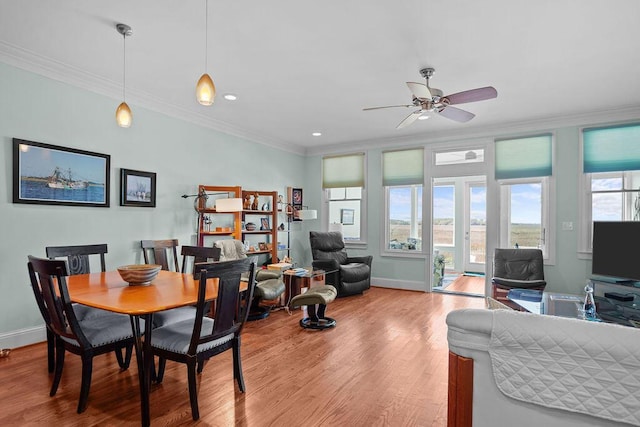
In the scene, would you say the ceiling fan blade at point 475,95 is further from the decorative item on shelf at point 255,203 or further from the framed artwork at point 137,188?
the framed artwork at point 137,188

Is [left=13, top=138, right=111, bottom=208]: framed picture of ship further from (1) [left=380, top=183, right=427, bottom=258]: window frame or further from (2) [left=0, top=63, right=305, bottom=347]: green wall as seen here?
(1) [left=380, top=183, right=427, bottom=258]: window frame

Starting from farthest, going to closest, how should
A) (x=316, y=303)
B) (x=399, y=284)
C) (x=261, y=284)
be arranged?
(x=399, y=284), (x=261, y=284), (x=316, y=303)

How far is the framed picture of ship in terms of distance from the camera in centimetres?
325

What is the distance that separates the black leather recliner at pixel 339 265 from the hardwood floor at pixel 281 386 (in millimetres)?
1695

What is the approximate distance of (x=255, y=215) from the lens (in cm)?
605

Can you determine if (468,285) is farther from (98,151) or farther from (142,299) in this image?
(98,151)

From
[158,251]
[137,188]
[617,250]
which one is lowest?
[158,251]

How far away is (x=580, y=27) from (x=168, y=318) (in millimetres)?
3958

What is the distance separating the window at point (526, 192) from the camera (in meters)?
5.22

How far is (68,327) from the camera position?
2.26 meters

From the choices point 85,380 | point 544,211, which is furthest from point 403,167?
point 85,380

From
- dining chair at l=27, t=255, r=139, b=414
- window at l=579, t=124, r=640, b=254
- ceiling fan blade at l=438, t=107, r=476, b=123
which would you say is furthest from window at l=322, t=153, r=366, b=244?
dining chair at l=27, t=255, r=139, b=414


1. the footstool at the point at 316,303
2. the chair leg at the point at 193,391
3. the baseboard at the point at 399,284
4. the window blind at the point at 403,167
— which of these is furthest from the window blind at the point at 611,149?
the chair leg at the point at 193,391

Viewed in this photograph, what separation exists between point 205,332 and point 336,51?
2.57 metres
